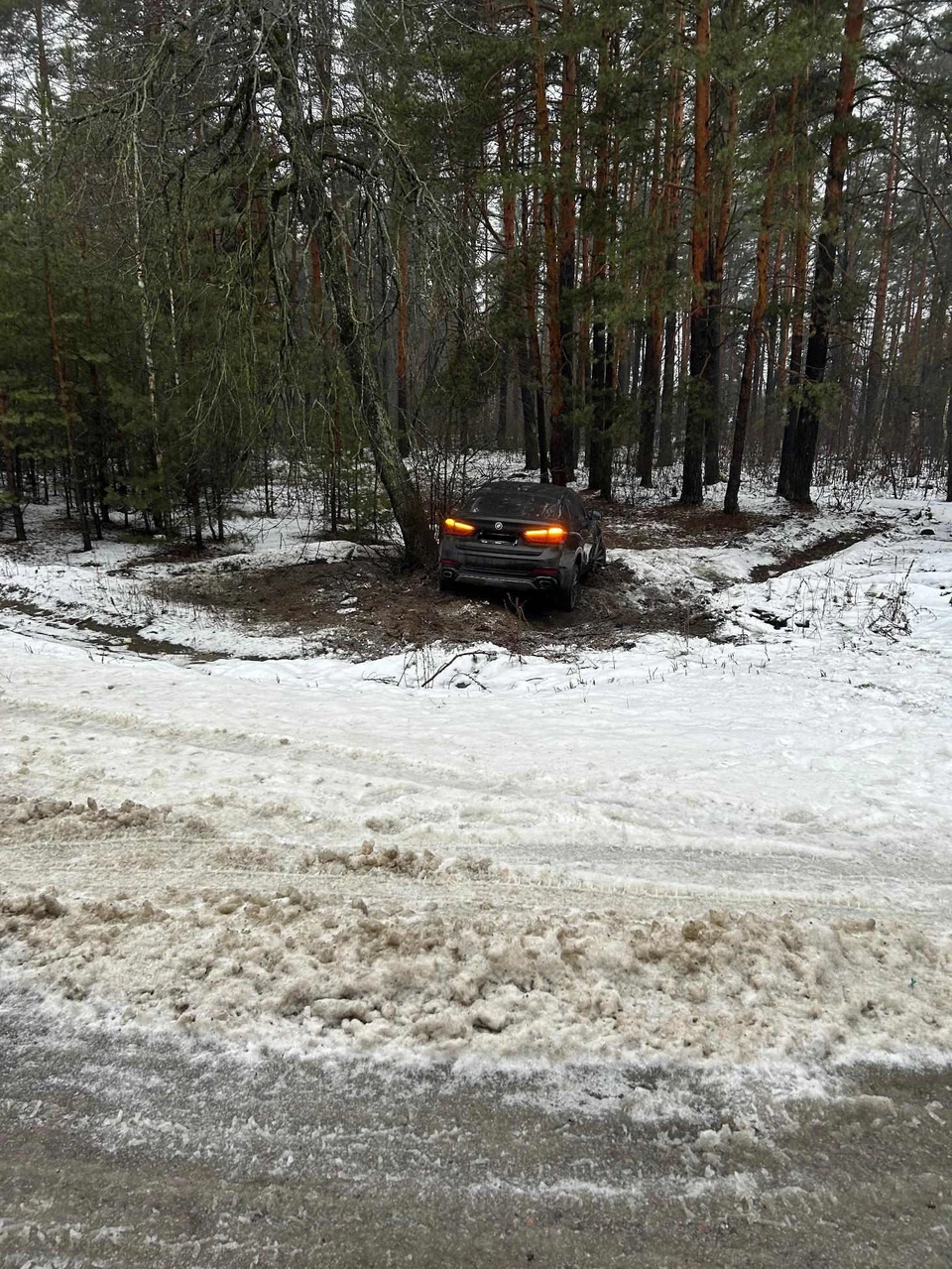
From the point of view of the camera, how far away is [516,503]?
394 inches

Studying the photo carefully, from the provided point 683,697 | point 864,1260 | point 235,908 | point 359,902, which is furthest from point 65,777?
point 683,697

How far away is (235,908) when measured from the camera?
9.80 ft

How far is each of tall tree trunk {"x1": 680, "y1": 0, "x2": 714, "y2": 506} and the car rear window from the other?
7.40 meters

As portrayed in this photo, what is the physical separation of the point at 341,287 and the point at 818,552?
10.8 metres

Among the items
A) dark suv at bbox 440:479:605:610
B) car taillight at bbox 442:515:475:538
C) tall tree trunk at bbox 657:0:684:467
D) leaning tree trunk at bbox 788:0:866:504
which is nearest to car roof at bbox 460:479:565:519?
dark suv at bbox 440:479:605:610

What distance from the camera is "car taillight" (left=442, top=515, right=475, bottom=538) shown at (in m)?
9.77

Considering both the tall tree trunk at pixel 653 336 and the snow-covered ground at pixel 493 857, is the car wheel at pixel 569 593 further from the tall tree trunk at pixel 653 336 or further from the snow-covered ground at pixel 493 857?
the tall tree trunk at pixel 653 336

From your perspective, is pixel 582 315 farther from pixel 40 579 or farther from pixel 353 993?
pixel 353 993

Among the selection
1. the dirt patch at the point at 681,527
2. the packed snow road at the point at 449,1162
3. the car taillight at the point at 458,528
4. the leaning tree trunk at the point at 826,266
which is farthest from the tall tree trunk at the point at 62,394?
the leaning tree trunk at the point at 826,266

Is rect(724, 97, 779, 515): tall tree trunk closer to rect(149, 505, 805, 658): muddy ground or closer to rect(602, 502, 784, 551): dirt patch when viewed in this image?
rect(602, 502, 784, 551): dirt patch

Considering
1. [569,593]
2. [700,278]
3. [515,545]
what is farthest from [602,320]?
[569,593]

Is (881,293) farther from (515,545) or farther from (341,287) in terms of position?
(341,287)

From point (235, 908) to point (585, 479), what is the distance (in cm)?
2154

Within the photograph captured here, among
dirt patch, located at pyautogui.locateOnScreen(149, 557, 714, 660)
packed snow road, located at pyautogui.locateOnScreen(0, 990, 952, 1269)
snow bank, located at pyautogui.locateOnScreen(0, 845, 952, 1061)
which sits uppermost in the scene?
dirt patch, located at pyautogui.locateOnScreen(149, 557, 714, 660)
